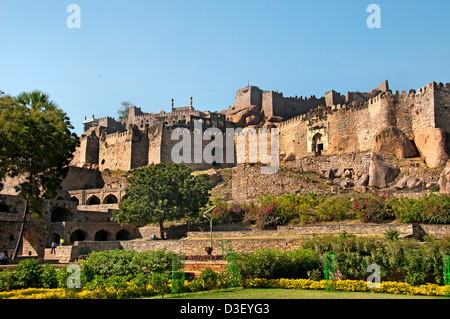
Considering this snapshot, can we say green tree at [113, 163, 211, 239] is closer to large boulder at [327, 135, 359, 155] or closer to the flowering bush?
the flowering bush

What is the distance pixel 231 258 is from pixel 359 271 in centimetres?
489

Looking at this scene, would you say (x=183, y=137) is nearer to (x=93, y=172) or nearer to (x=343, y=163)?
(x=93, y=172)

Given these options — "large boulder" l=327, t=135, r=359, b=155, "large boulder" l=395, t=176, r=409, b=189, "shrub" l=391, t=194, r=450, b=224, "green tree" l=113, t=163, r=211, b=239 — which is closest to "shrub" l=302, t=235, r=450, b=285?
"shrub" l=391, t=194, r=450, b=224

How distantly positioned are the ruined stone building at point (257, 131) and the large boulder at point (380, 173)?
331 centimetres

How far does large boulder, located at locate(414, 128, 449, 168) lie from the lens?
33.9 m

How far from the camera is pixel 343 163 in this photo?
36.2m

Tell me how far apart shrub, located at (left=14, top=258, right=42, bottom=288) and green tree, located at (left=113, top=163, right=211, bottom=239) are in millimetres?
14200

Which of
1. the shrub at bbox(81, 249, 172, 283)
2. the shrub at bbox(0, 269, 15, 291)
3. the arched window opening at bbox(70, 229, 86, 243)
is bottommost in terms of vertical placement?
the shrub at bbox(0, 269, 15, 291)

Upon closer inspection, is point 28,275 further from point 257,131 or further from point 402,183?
point 257,131

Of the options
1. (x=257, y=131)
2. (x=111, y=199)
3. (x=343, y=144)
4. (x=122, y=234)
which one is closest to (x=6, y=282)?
(x=122, y=234)

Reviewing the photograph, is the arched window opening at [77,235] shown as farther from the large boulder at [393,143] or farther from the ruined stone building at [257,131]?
the large boulder at [393,143]

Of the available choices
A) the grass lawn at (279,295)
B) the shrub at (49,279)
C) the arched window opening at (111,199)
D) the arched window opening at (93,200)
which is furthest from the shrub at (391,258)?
the arched window opening at (93,200)
